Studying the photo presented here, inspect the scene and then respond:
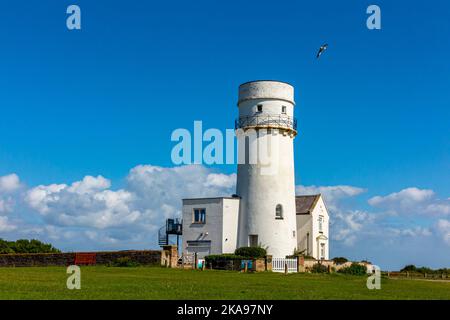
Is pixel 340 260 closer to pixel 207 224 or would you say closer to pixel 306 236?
pixel 306 236

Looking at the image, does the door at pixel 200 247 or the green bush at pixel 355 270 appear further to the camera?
the door at pixel 200 247

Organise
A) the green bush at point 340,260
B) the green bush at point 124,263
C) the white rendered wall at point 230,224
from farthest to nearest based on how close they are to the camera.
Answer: the green bush at point 340,260, the white rendered wall at point 230,224, the green bush at point 124,263

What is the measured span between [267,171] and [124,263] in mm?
13072

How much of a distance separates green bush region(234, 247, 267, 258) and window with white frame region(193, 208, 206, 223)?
4.59 meters

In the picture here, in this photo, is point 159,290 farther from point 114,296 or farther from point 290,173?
point 290,173

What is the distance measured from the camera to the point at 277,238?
157 ft

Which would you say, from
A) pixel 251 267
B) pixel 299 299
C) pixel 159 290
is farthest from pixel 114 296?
pixel 251 267

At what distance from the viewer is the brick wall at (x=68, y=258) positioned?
139 feet

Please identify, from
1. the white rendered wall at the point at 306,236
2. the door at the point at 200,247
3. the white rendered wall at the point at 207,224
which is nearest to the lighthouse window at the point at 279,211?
the white rendered wall at the point at 207,224

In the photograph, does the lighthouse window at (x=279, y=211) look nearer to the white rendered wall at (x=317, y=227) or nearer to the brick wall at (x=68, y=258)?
the white rendered wall at (x=317, y=227)

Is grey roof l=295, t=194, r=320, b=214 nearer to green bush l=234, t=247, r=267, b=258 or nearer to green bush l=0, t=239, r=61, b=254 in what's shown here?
green bush l=234, t=247, r=267, b=258

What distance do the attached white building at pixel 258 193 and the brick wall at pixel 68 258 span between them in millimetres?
7122

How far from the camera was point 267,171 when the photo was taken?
48000 mm

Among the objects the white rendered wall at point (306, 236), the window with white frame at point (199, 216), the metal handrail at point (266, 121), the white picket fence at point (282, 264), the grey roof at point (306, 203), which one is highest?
the metal handrail at point (266, 121)
